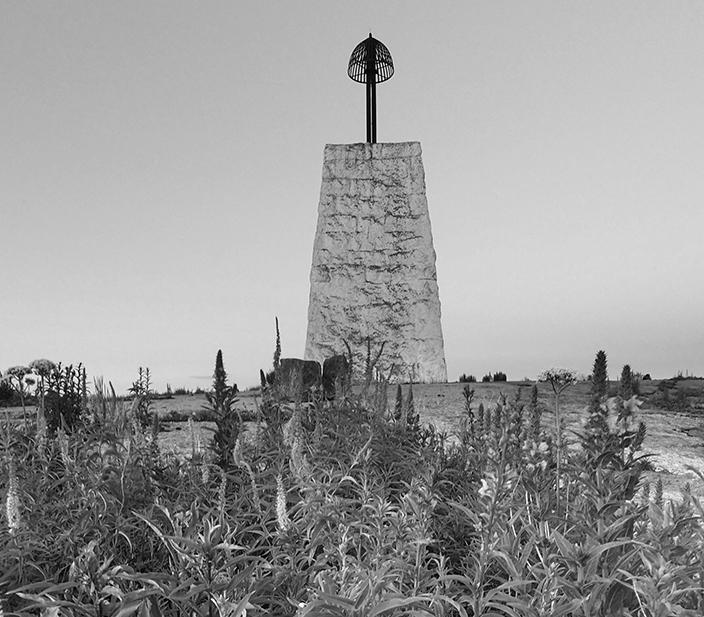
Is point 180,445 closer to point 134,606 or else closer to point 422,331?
point 134,606

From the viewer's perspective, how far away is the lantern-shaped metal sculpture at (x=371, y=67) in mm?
17266

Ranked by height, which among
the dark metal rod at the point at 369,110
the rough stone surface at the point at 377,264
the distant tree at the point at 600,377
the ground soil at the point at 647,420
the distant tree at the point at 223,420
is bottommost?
the ground soil at the point at 647,420

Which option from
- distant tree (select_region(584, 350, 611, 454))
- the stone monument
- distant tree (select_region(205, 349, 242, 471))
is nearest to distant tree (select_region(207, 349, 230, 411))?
distant tree (select_region(205, 349, 242, 471))

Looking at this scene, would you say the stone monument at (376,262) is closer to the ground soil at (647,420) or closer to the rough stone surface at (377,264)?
the rough stone surface at (377,264)

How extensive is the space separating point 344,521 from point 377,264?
47.3 ft

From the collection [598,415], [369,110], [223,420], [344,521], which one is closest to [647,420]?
[598,415]

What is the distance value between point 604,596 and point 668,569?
Result: 1.03 feet

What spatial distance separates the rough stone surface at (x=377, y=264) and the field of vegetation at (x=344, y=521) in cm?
1104

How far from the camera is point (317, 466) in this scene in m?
3.56

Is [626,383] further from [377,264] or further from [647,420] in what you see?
[377,264]

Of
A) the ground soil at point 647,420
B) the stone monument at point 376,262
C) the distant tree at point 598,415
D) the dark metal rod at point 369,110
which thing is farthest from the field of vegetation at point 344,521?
the dark metal rod at point 369,110

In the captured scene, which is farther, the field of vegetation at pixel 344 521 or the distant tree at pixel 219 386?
the distant tree at pixel 219 386

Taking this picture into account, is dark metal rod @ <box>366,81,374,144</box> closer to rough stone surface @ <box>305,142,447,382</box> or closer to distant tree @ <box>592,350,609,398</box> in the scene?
rough stone surface @ <box>305,142,447,382</box>

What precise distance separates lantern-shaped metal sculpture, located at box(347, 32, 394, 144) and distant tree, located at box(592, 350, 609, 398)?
49.3ft
